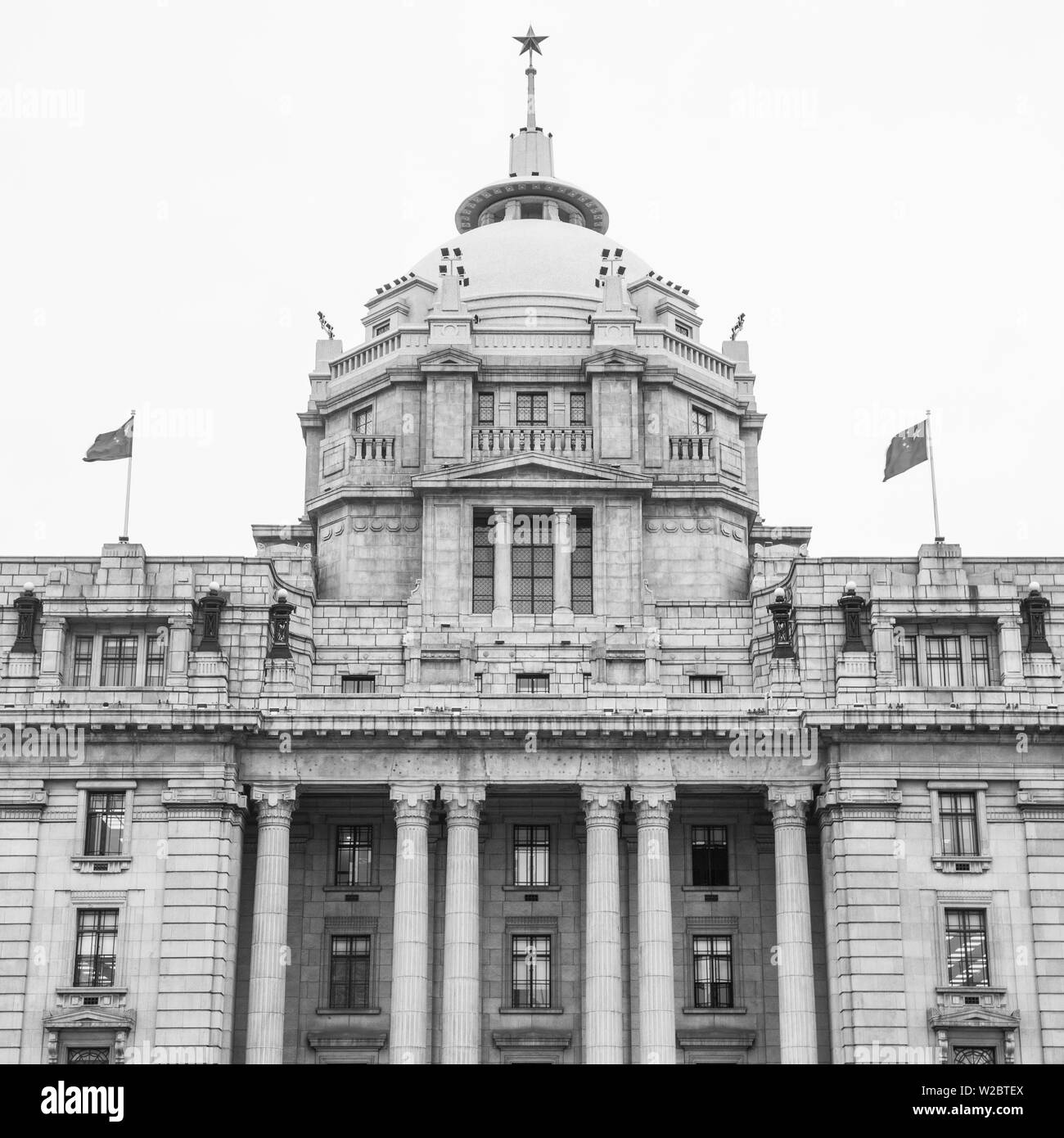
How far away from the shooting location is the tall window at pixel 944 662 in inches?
3004

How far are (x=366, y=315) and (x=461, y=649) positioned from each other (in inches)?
916

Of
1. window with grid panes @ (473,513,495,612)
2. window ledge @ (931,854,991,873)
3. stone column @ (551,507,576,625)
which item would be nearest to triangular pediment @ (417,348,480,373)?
window with grid panes @ (473,513,495,612)

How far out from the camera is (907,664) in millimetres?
76562

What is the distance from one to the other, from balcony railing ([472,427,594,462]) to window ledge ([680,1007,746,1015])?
22.8m

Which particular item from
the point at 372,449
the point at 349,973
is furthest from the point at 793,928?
the point at 372,449

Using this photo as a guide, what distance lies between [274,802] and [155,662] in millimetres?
7341

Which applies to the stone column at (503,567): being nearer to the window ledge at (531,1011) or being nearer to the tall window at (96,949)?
the window ledge at (531,1011)

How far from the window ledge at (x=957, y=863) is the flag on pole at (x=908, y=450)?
1565 cm

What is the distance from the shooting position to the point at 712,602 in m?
80.4

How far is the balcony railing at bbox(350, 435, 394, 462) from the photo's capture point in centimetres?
8669

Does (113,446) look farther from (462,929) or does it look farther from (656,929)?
(656,929)
